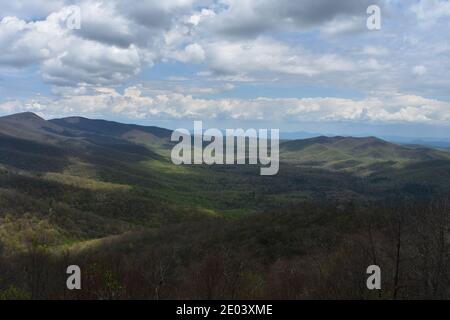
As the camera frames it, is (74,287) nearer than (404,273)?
Yes

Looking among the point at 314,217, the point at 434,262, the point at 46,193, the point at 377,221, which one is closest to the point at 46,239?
the point at 46,193

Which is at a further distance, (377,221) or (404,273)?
(377,221)

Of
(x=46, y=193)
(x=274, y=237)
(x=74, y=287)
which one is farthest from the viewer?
(x=46, y=193)

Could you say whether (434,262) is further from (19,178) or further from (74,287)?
(19,178)

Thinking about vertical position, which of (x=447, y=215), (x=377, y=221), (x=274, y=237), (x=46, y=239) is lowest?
(x=46, y=239)

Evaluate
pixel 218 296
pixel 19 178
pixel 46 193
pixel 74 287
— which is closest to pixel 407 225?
pixel 218 296

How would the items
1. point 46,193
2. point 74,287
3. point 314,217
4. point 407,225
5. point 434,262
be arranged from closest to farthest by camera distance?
1. point 74,287
2. point 434,262
3. point 407,225
4. point 314,217
5. point 46,193

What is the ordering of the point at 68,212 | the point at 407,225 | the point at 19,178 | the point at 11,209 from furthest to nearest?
the point at 19,178 < the point at 68,212 < the point at 11,209 < the point at 407,225

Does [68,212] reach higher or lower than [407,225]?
lower

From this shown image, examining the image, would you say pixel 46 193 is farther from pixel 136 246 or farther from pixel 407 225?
pixel 407 225
